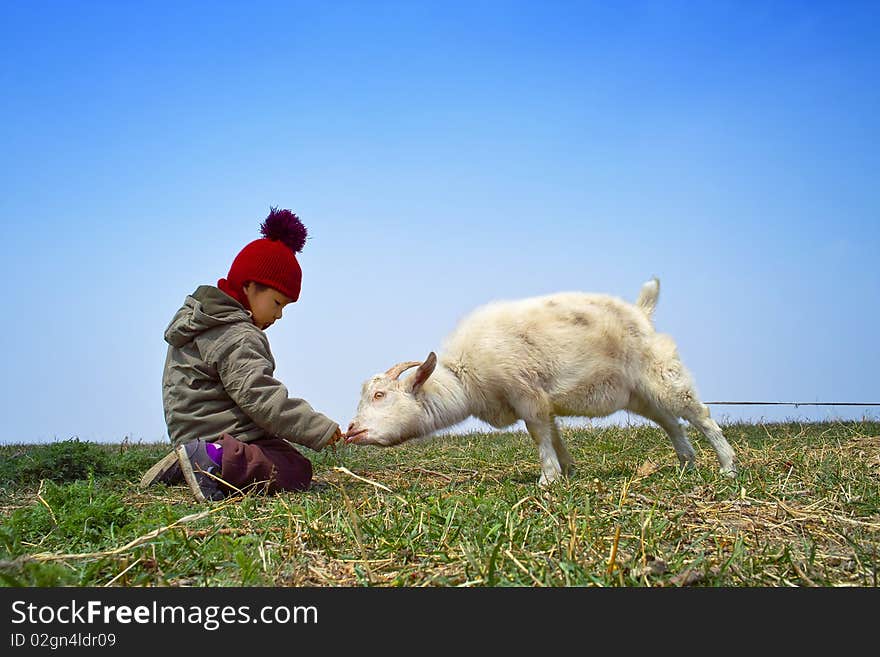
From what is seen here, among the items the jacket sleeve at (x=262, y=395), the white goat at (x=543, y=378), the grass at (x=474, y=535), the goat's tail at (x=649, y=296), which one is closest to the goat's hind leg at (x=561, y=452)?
the white goat at (x=543, y=378)

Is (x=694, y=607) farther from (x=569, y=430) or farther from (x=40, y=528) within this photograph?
(x=569, y=430)

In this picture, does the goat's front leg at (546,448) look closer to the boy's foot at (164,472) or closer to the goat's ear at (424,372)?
the goat's ear at (424,372)

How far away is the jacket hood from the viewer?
17.3 ft

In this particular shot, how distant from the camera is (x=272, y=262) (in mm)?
5504

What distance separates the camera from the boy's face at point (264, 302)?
18.2 feet

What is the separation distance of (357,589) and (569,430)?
27.1 feet

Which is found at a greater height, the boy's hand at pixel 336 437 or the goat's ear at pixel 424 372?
the goat's ear at pixel 424 372

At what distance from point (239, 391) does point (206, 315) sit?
24.0 inches

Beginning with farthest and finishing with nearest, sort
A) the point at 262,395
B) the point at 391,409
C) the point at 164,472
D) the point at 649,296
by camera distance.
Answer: the point at 649,296 → the point at 391,409 → the point at 164,472 → the point at 262,395

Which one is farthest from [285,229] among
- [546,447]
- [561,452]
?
[561,452]

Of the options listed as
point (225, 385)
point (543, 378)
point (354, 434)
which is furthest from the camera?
point (543, 378)

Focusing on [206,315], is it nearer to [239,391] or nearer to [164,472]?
[239,391]

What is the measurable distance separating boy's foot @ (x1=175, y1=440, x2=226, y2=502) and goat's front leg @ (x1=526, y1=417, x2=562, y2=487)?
242cm

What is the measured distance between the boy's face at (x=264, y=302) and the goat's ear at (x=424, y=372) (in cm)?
117
